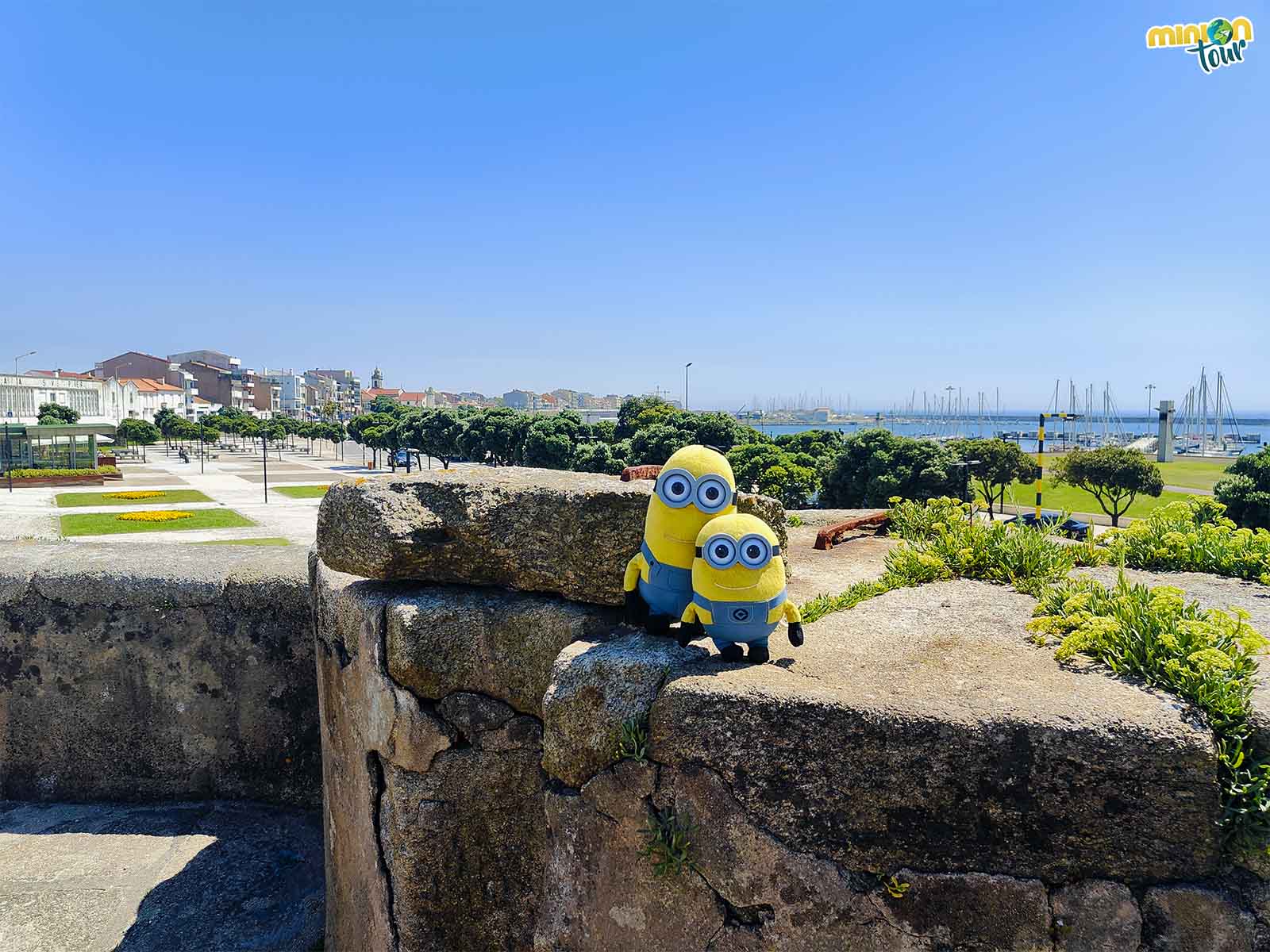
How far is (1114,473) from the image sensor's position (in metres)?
35.6

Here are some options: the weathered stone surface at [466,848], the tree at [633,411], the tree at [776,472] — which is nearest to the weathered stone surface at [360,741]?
the weathered stone surface at [466,848]

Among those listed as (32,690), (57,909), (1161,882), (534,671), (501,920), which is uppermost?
(534,671)

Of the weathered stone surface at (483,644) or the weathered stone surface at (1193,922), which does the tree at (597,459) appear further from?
the weathered stone surface at (1193,922)

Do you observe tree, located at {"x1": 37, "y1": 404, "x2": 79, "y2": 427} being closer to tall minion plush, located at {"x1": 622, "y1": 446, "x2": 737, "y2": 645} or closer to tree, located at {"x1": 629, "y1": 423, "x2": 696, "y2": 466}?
tree, located at {"x1": 629, "y1": 423, "x2": 696, "y2": 466}

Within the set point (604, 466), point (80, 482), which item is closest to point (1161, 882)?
point (604, 466)

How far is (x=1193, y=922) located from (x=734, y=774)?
1644 mm

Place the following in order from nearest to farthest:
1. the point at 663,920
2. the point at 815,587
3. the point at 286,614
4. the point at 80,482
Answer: the point at 663,920
the point at 815,587
the point at 286,614
the point at 80,482

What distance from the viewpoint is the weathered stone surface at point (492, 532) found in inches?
175

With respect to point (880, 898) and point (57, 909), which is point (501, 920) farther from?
point (57, 909)

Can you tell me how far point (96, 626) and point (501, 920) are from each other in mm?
4458

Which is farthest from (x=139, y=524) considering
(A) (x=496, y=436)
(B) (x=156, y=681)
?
(A) (x=496, y=436)

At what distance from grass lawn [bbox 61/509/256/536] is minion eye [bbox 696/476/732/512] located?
29.7 m

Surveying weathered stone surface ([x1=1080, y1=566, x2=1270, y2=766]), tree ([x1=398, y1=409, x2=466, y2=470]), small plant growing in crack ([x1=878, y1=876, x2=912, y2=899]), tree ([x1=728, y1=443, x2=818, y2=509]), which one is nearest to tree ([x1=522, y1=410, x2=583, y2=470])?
tree ([x1=398, y1=409, x2=466, y2=470])

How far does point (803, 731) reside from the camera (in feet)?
10.5
